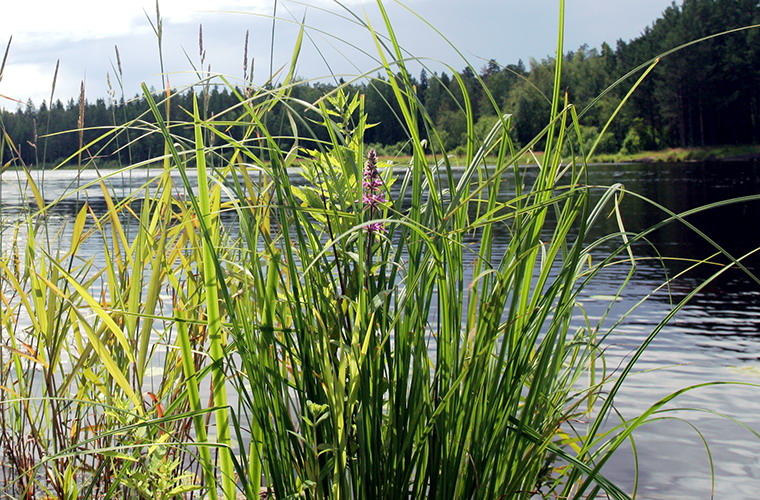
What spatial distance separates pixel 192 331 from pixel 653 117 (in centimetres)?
7651

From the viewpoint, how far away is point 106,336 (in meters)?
1.93

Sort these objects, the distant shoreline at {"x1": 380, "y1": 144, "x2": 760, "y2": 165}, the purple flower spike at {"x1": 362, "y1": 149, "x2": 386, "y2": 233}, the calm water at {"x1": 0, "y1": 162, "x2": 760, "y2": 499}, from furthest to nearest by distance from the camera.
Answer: the distant shoreline at {"x1": 380, "y1": 144, "x2": 760, "y2": 165}, the calm water at {"x1": 0, "y1": 162, "x2": 760, "y2": 499}, the purple flower spike at {"x1": 362, "y1": 149, "x2": 386, "y2": 233}

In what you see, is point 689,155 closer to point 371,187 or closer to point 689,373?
point 689,373

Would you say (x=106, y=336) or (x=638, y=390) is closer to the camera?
(x=106, y=336)

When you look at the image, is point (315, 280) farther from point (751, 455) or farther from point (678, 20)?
point (678, 20)

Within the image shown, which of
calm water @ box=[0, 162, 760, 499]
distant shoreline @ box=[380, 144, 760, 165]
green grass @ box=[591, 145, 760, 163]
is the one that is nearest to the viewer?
calm water @ box=[0, 162, 760, 499]

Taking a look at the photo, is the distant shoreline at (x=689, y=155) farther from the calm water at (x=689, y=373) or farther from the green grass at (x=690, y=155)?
the calm water at (x=689, y=373)

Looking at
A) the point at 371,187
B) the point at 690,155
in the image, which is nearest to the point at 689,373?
the point at 371,187

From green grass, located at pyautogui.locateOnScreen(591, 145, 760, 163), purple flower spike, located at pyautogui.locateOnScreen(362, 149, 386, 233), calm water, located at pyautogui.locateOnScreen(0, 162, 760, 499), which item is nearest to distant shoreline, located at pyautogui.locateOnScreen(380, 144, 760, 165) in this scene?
green grass, located at pyautogui.locateOnScreen(591, 145, 760, 163)

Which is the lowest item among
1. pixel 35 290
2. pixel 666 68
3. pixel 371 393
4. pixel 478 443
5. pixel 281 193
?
pixel 478 443

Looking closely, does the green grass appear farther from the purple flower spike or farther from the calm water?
the purple flower spike

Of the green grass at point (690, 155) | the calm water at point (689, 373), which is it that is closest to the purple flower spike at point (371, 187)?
the calm water at point (689, 373)

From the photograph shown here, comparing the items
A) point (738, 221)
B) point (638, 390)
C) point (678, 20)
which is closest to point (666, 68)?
point (678, 20)

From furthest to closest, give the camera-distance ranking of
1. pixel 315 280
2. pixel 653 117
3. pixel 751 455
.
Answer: pixel 653 117 < pixel 751 455 < pixel 315 280
